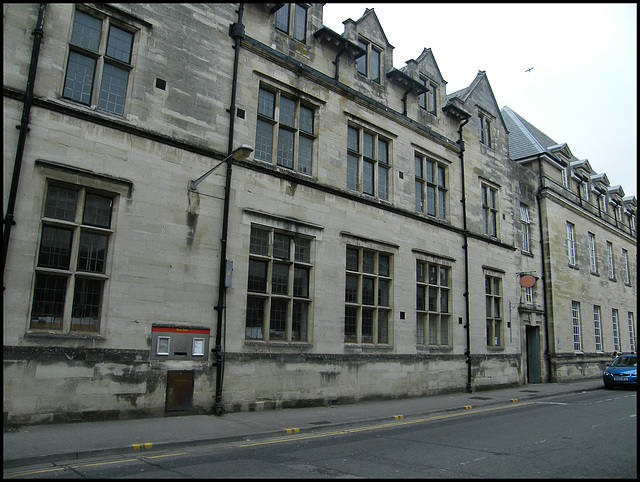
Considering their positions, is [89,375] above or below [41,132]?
below

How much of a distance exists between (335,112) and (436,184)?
248 inches

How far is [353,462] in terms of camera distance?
7.76 m

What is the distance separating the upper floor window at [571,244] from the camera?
29.8m

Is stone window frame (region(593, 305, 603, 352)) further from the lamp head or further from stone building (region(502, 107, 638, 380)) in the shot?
the lamp head

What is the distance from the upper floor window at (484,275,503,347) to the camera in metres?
22.4

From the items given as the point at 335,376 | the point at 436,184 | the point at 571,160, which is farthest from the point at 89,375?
the point at 571,160

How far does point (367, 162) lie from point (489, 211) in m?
8.67

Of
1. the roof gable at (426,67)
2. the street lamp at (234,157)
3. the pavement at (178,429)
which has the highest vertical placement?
the roof gable at (426,67)

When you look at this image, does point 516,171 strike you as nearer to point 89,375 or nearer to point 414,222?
point 414,222

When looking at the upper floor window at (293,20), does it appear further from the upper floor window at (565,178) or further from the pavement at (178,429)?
the upper floor window at (565,178)

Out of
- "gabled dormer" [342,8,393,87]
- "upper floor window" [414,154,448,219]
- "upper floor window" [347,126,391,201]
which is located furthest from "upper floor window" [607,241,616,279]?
"gabled dormer" [342,8,393,87]

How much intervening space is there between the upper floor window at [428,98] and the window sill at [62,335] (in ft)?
51.7

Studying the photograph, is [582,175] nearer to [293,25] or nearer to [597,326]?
[597,326]

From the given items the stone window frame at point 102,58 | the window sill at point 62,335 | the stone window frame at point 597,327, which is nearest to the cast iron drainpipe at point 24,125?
the stone window frame at point 102,58
